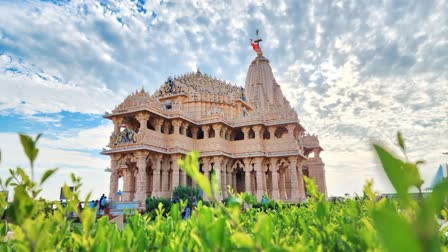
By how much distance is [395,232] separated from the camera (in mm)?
489

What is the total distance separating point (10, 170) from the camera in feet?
4.67

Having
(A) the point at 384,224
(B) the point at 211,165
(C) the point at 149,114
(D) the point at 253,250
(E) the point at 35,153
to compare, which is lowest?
(D) the point at 253,250

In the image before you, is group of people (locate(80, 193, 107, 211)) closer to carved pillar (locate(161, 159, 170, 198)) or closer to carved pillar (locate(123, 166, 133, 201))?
carved pillar (locate(123, 166, 133, 201))

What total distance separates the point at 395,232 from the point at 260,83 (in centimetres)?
3247

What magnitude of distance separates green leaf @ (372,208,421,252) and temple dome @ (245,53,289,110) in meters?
31.1

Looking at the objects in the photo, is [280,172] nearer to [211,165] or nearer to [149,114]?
[211,165]

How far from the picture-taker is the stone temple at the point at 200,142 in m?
19.1

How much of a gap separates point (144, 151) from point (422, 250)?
1889 cm

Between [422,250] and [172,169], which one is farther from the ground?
[172,169]

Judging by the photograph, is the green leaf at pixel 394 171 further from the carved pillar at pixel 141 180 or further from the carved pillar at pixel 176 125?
the carved pillar at pixel 176 125

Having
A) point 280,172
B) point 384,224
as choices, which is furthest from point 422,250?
point 280,172

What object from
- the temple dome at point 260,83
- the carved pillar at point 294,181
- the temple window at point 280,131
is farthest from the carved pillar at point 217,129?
the temple dome at point 260,83

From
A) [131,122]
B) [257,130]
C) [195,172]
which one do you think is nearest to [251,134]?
[257,130]

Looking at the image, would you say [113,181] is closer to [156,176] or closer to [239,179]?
[156,176]
